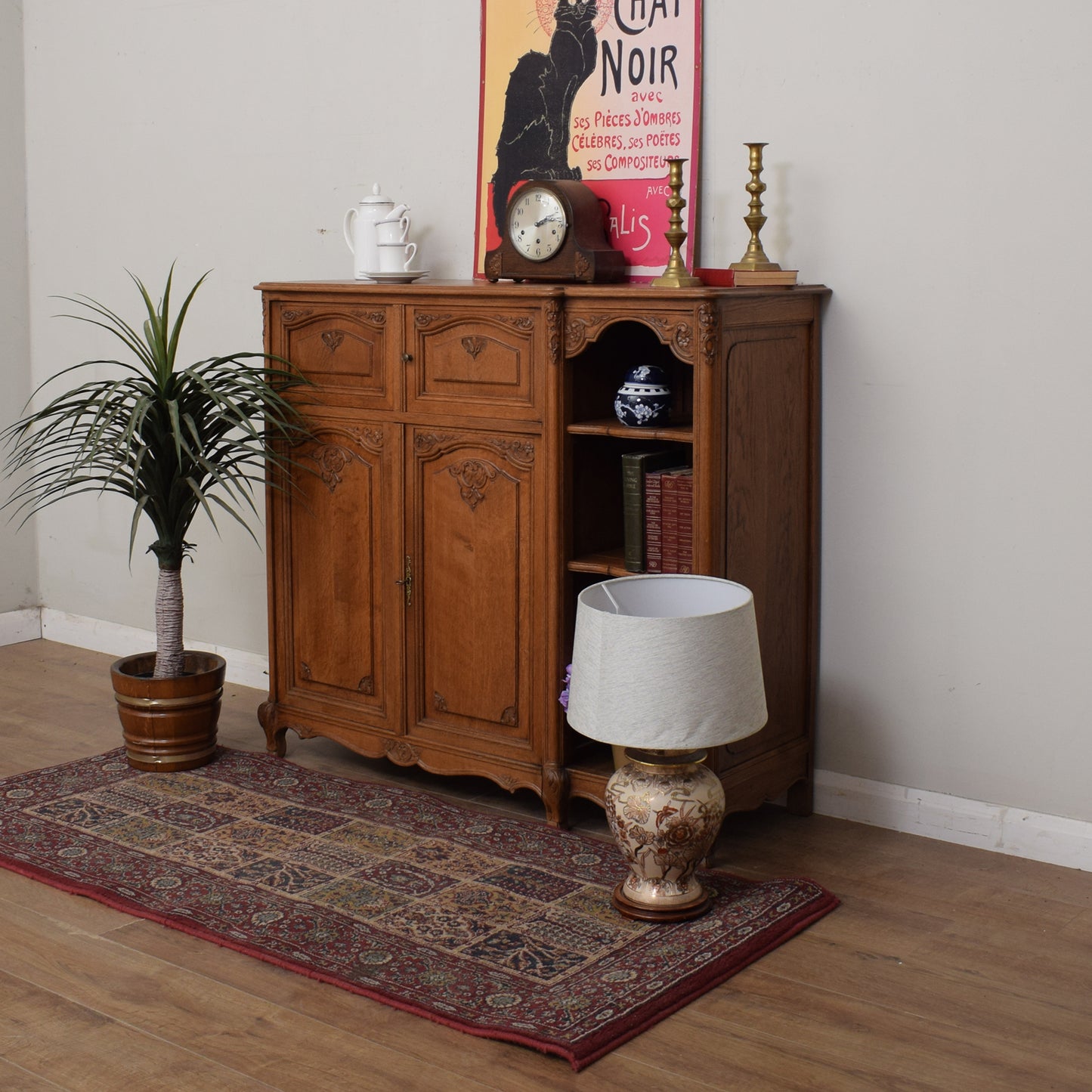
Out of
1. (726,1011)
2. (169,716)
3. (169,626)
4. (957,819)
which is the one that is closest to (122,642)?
(169,626)

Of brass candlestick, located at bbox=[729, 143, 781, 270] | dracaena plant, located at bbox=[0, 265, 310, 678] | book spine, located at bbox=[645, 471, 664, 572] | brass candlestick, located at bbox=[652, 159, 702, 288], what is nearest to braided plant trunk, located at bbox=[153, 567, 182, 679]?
dracaena plant, located at bbox=[0, 265, 310, 678]

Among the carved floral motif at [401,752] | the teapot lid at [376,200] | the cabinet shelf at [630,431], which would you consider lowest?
the carved floral motif at [401,752]

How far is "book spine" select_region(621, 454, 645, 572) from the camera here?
10.8ft

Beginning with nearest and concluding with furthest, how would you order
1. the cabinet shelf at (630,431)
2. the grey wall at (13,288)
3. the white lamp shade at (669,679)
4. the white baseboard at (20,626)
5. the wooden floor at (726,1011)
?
the wooden floor at (726,1011), the white lamp shade at (669,679), the cabinet shelf at (630,431), the grey wall at (13,288), the white baseboard at (20,626)

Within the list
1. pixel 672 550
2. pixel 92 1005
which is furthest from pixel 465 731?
pixel 92 1005

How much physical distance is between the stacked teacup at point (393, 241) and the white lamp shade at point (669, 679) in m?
1.48

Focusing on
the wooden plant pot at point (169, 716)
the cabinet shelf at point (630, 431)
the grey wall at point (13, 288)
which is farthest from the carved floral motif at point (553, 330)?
the grey wall at point (13, 288)

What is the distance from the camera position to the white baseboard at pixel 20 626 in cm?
537

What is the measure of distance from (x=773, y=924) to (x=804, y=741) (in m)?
0.74

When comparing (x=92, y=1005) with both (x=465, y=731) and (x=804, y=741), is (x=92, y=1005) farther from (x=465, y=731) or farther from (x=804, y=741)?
(x=804, y=741)

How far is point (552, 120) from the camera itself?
12.6ft

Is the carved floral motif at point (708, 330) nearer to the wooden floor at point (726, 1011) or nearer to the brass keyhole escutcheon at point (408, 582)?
the brass keyhole escutcheon at point (408, 582)

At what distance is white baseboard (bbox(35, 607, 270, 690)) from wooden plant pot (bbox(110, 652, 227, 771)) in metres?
0.76

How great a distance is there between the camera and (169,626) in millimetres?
3959
